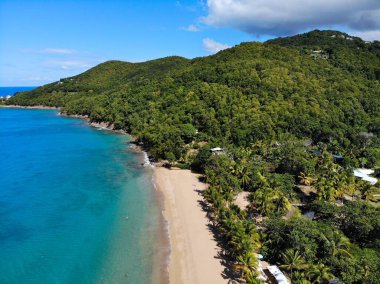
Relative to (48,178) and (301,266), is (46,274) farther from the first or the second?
(48,178)

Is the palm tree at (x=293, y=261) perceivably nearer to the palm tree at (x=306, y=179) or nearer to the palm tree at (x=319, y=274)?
the palm tree at (x=319, y=274)

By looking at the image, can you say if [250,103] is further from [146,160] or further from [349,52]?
[349,52]

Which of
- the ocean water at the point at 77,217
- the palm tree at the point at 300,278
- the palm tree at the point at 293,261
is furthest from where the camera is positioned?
the ocean water at the point at 77,217

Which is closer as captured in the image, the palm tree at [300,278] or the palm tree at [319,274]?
the palm tree at [300,278]

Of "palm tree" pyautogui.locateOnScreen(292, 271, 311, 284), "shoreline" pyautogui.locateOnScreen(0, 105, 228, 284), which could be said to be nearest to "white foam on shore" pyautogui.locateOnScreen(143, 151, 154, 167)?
"shoreline" pyautogui.locateOnScreen(0, 105, 228, 284)

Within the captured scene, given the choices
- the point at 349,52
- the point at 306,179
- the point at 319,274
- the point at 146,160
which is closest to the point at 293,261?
the point at 319,274

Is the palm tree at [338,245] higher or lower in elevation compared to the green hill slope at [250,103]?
lower

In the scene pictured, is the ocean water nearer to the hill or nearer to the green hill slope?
the green hill slope

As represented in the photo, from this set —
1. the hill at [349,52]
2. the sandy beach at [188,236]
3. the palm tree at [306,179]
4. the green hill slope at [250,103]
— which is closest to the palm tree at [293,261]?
the sandy beach at [188,236]
